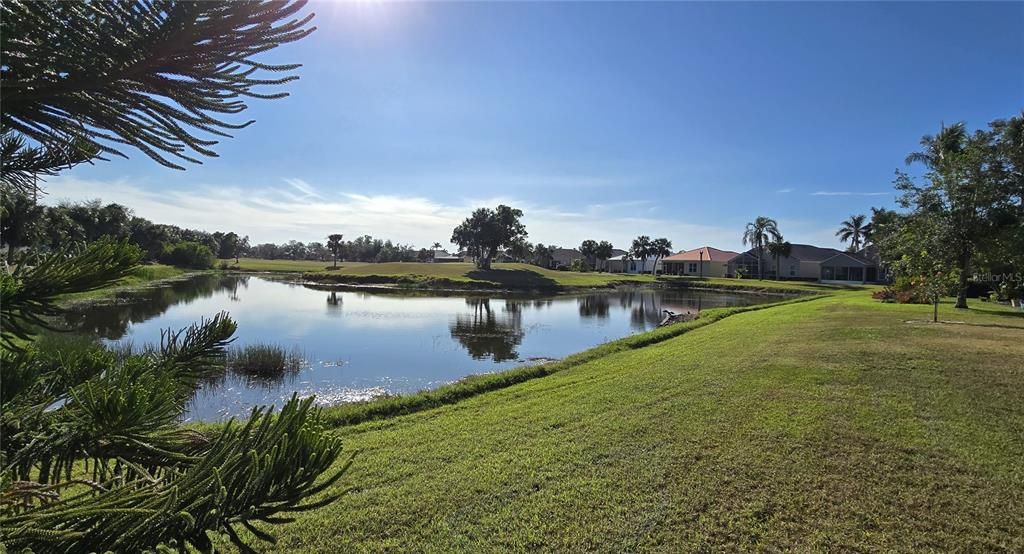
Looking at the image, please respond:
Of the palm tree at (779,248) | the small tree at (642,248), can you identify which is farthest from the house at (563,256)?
the palm tree at (779,248)

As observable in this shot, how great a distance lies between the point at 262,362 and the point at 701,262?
68.8m

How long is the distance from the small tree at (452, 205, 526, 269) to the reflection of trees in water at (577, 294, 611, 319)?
68.8ft

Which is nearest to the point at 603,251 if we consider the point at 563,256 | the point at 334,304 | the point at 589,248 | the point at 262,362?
the point at 589,248

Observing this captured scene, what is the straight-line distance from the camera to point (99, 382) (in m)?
1.29

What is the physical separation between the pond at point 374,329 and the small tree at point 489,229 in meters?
22.2

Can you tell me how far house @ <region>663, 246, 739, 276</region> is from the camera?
72312 mm

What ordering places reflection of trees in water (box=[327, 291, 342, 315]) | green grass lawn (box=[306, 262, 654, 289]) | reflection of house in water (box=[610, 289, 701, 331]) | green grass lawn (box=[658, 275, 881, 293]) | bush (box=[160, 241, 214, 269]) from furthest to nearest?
1. bush (box=[160, 241, 214, 269])
2. green grass lawn (box=[306, 262, 654, 289])
3. green grass lawn (box=[658, 275, 881, 293])
4. reflection of trees in water (box=[327, 291, 342, 315])
5. reflection of house in water (box=[610, 289, 701, 331])

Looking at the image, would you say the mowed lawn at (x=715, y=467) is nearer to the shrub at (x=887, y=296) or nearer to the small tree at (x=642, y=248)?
the shrub at (x=887, y=296)

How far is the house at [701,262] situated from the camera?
72312 mm

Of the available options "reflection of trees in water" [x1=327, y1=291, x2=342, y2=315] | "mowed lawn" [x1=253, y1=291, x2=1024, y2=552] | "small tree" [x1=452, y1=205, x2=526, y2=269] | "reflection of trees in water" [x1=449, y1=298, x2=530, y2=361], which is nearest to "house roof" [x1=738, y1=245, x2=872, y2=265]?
"small tree" [x1=452, y1=205, x2=526, y2=269]

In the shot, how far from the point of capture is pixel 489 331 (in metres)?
24.0

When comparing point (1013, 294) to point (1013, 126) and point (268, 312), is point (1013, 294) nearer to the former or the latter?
point (1013, 126)

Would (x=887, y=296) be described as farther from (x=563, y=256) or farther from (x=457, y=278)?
(x=563, y=256)

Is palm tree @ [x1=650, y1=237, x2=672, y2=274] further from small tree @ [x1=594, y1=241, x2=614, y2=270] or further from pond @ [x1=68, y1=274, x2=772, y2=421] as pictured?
pond @ [x1=68, y1=274, x2=772, y2=421]
